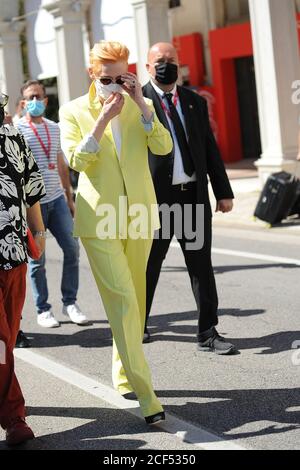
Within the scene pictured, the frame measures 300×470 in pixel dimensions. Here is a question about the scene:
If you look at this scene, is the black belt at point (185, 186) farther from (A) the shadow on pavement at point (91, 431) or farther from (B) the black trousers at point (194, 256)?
Result: (A) the shadow on pavement at point (91, 431)

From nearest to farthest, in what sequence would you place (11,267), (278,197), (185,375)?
(11,267) → (185,375) → (278,197)

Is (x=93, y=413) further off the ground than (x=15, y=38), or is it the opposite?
(x=15, y=38)

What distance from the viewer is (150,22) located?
19.1 metres

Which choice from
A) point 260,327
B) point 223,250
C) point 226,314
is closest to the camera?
point 260,327

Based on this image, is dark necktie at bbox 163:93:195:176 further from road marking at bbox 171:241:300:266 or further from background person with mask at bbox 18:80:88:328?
road marking at bbox 171:241:300:266

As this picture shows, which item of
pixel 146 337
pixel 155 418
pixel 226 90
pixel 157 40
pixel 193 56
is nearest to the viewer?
pixel 155 418

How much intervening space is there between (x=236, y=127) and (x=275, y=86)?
10.3 m

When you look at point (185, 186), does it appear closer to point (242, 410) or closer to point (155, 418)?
point (242, 410)

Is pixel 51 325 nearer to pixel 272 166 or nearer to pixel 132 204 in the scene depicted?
pixel 132 204

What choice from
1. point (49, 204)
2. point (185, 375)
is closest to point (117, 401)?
point (185, 375)

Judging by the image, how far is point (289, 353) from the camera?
6406mm

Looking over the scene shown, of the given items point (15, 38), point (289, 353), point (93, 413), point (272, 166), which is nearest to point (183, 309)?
point (289, 353)

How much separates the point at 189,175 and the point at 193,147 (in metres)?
0.19

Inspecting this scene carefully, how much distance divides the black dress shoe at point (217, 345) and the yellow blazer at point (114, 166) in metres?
1.45
